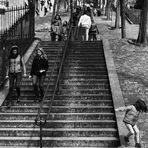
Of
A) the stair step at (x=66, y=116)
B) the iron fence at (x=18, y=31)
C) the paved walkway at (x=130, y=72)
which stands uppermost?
the iron fence at (x=18, y=31)

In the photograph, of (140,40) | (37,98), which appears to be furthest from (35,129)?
(140,40)

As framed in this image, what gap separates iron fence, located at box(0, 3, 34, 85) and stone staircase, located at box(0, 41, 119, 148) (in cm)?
139

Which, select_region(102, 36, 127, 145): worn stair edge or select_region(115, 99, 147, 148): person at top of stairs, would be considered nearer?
select_region(115, 99, 147, 148): person at top of stairs

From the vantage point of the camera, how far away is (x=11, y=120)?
10.7 m

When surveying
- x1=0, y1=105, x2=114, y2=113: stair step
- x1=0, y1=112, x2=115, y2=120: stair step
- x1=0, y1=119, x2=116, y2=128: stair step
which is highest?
x1=0, y1=105, x2=114, y2=113: stair step

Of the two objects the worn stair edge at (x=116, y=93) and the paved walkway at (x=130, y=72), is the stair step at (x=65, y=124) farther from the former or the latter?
the paved walkway at (x=130, y=72)

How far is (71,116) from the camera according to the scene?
10.8 metres

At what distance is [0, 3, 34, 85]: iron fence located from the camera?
40.7 feet

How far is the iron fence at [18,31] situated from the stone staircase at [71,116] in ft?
4.55

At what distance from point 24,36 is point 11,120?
5870 millimetres

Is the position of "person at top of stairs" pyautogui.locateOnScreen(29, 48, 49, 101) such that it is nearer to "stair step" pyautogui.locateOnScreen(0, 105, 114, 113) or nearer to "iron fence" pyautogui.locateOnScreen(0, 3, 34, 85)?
"stair step" pyautogui.locateOnScreen(0, 105, 114, 113)

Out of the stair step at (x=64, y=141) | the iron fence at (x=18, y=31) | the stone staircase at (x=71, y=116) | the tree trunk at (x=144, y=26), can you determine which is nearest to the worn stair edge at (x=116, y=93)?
the stone staircase at (x=71, y=116)

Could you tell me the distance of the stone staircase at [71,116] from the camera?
984cm

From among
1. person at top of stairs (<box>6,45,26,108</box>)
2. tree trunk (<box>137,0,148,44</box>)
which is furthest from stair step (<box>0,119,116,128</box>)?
tree trunk (<box>137,0,148,44</box>)
